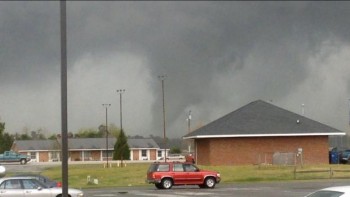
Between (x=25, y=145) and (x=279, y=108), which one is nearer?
(x=279, y=108)

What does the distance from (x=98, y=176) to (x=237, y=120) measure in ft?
49.5

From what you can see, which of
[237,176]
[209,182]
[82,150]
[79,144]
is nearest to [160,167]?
[209,182]

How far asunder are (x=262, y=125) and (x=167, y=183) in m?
26.0

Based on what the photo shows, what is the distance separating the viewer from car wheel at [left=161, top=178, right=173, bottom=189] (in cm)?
3916

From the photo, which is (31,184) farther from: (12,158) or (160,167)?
(12,158)

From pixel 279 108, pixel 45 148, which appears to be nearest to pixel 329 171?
pixel 279 108

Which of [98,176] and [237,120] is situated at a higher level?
[237,120]

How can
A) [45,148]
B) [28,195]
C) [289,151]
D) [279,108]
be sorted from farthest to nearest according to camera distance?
[45,148], [279,108], [289,151], [28,195]

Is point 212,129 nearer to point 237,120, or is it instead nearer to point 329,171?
point 237,120

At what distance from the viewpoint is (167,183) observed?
3922 cm

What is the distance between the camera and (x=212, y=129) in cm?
6388

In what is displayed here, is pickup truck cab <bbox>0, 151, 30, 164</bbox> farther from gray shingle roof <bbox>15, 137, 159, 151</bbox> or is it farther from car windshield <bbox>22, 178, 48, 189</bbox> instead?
car windshield <bbox>22, 178, 48, 189</bbox>

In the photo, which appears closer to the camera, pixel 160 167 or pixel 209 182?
pixel 209 182

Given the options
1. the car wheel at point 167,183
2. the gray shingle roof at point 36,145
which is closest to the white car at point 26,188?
the car wheel at point 167,183
